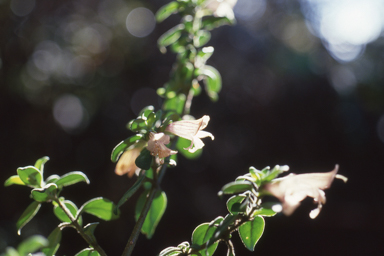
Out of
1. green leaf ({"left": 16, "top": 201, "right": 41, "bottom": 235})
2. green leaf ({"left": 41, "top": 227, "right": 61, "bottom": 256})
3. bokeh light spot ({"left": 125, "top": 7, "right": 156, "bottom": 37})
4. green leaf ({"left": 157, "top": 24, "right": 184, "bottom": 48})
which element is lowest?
green leaf ({"left": 41, "top": 227, "right": 61, "bottom": 256})

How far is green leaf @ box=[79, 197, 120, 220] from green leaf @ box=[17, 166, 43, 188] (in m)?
0.10

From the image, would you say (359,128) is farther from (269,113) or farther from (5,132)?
(5,132)

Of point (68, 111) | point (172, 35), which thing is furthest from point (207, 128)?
point (172, 35)

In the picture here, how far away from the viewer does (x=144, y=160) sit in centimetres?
48

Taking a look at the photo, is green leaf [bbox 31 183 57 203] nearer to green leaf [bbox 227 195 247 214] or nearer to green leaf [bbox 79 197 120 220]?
green leaf [bbox 79 197 120 220]

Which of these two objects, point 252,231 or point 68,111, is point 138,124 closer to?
point 252,231

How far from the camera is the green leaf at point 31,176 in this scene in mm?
516

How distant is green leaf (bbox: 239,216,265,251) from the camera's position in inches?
19.7

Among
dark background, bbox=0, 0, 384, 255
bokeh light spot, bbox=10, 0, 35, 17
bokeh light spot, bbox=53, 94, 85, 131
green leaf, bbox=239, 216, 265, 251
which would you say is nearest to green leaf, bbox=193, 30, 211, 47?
green leaf, bbox=239, 216, 265, 251

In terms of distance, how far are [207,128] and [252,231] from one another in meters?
2.34

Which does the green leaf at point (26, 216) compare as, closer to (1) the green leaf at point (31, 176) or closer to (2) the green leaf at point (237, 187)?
(1) the green leaf at point (31, 176)

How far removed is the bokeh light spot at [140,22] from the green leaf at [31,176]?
2793mm

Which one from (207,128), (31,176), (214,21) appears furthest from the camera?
(207,128)

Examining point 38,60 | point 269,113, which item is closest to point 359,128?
point 269,113
